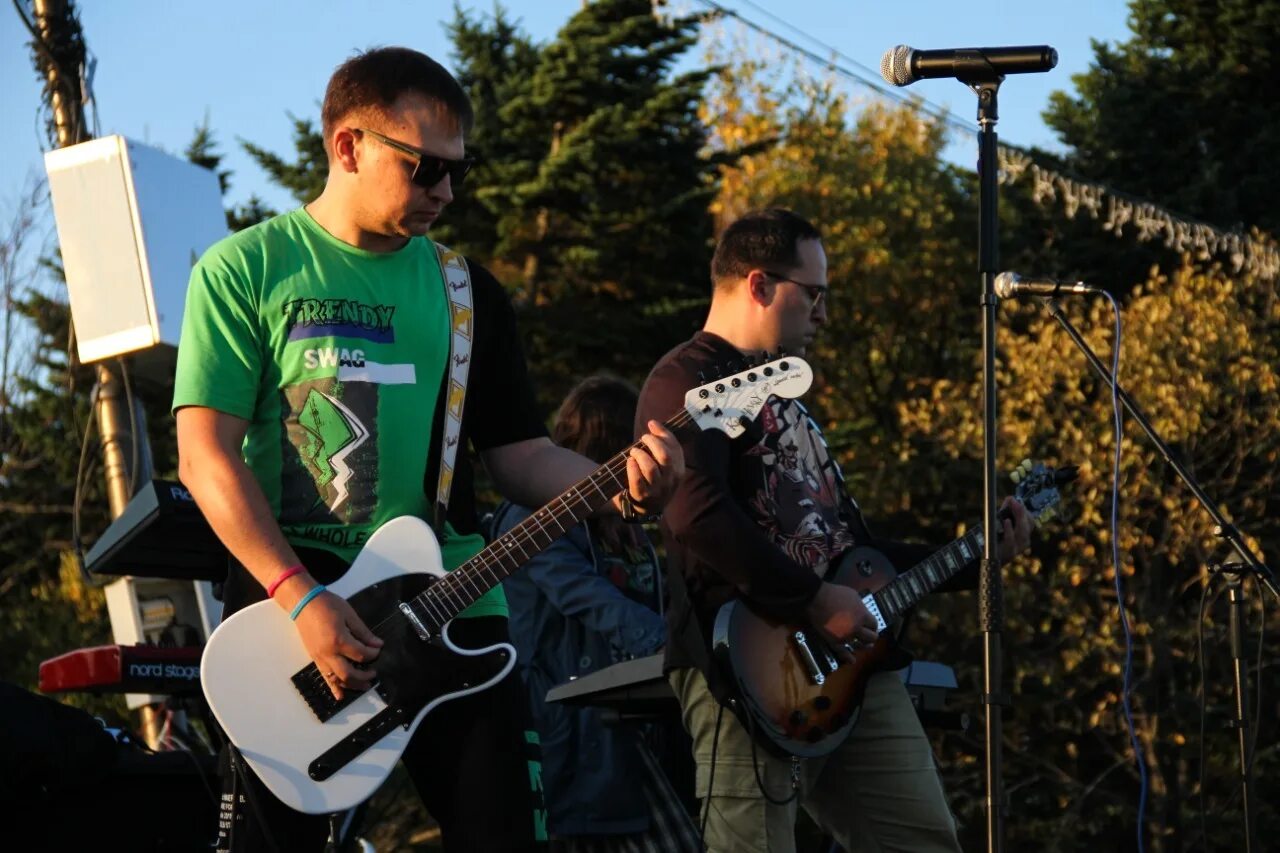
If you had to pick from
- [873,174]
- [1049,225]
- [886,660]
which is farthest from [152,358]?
[873,174]

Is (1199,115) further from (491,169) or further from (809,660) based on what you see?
(809,660)

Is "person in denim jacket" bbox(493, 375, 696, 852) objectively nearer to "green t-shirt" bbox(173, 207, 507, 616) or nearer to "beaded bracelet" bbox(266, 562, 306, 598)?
"green t-shirt" bbox(173, 207, 507, 616)

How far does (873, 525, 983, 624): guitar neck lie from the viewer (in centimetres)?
431

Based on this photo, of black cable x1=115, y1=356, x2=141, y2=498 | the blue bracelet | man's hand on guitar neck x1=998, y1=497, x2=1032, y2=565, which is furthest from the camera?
black cable x1=115, y1=356, x2=141, y2=498

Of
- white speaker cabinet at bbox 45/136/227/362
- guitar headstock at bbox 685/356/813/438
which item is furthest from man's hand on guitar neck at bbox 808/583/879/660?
white speaker cabinet at bbox 45/136/227/362

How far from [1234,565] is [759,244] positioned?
1.90 meters

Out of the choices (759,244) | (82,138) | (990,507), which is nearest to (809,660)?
(990,507)

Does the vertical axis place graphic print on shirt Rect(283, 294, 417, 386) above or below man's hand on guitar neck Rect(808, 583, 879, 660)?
above

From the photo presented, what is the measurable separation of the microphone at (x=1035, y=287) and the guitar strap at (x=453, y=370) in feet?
5.11

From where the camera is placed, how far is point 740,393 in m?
3.55

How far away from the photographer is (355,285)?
3309 millimetres

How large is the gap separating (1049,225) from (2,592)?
557 inches

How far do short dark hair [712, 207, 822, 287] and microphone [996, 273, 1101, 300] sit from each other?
0.55 m

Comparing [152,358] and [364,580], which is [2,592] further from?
[364,580]
